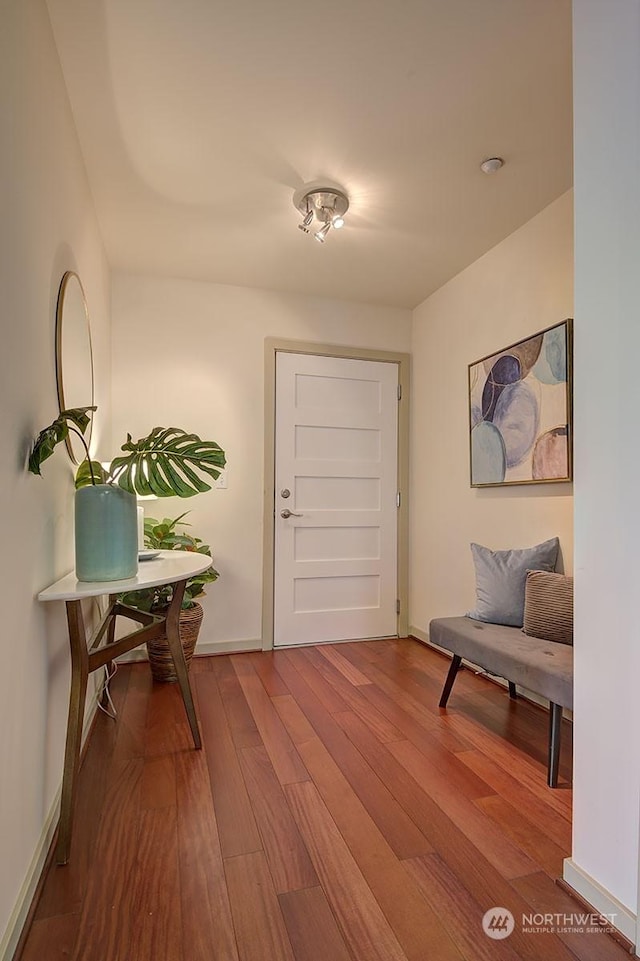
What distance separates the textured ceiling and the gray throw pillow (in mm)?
1640

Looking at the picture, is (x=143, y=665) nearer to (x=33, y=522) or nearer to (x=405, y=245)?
(x=33, y=522)

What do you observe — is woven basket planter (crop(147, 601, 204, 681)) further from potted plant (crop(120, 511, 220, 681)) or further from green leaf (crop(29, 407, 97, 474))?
green leaf (crop(29, 407, 97, 474))

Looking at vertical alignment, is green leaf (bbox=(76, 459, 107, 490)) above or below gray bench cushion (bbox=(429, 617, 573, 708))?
above

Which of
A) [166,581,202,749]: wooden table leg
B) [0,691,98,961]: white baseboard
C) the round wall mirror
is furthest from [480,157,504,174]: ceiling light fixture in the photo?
[0,691,98,961]: white baseboard

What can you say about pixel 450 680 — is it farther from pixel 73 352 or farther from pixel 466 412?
pixel 73 352

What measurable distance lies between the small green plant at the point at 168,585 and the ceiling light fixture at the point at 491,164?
2229 millimetres

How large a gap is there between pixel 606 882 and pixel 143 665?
2539mm

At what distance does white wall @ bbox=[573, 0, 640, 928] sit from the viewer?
45.1 inches

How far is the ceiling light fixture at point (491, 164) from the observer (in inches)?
80.7

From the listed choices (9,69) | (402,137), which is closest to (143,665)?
(9,69)

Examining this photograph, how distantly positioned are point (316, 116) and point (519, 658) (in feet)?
7.02

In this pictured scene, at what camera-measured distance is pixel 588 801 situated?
1.26 m

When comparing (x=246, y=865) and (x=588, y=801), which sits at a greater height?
Result: (x=588, y=801)

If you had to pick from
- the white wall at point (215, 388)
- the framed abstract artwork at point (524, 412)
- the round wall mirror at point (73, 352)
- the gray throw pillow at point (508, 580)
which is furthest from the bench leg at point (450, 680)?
the round wall mirror at point (73, 352)
